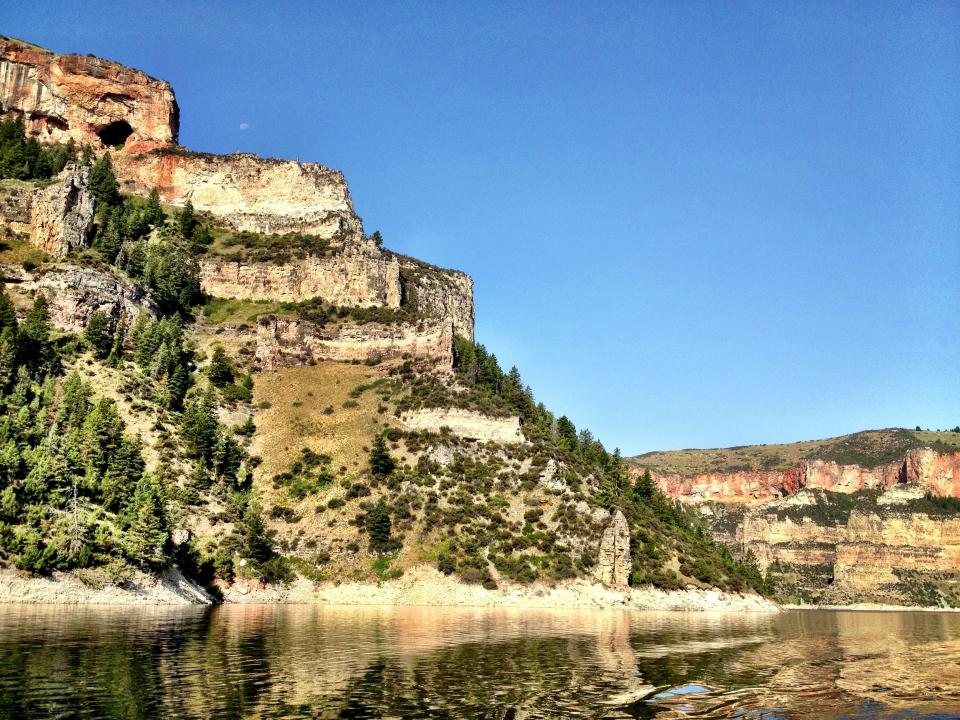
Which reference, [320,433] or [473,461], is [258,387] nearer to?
[320,433]

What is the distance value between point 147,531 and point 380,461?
3092 cm

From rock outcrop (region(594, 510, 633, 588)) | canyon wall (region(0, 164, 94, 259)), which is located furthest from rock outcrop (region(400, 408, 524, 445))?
canyon wall (region(0, 164, 94, 259))

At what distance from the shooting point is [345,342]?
108 meters

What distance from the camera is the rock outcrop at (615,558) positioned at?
253 ft

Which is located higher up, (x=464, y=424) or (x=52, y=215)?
(x=52, y=215)

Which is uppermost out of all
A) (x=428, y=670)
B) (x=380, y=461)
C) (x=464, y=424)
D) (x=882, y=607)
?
(x=464, y=424)

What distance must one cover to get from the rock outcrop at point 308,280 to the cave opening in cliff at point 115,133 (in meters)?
34.2

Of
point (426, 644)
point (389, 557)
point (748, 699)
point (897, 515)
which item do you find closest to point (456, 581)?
point (389, 557)

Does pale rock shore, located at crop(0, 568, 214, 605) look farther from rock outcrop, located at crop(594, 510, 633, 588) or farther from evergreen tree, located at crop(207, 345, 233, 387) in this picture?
evergreen tree, located at crop(207, 345, 233, 387)

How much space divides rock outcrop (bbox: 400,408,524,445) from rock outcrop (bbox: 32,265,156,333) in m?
31.8

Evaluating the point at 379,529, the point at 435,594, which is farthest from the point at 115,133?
the point at 435,594

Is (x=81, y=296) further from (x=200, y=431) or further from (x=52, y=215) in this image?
(x=200, y=431)

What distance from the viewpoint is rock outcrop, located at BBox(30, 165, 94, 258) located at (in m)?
96.3

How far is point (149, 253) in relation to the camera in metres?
109
